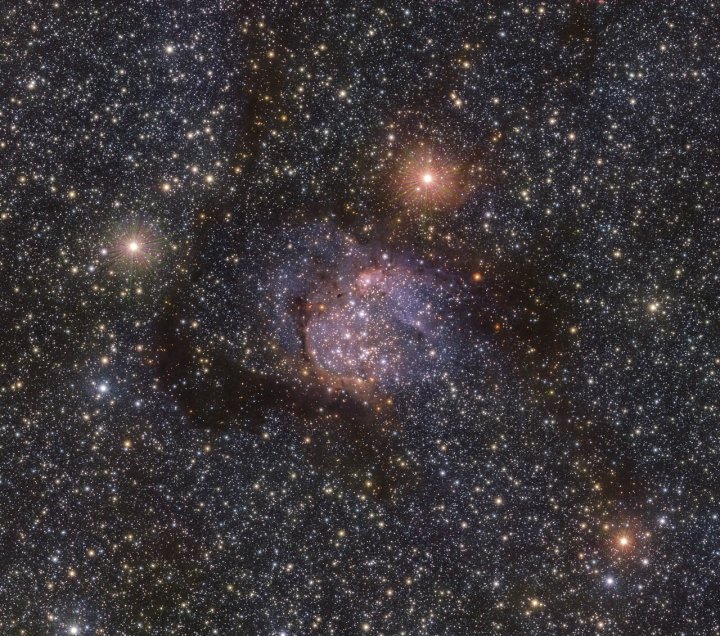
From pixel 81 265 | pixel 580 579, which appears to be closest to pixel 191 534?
Result: pixel 81 265

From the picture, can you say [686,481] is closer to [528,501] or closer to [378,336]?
[528,501]

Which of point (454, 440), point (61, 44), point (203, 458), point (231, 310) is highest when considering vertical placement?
point (61, 44)

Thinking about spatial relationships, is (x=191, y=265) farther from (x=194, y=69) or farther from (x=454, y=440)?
(x=454, y=440)

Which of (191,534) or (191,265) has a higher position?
(191,265)

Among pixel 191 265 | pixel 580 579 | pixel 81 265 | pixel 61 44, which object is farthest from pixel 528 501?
pixel 61 44

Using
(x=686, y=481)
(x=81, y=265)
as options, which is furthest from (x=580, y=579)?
(x=81, y=265)

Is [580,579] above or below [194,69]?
below

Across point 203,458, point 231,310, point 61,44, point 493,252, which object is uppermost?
point 61,44
